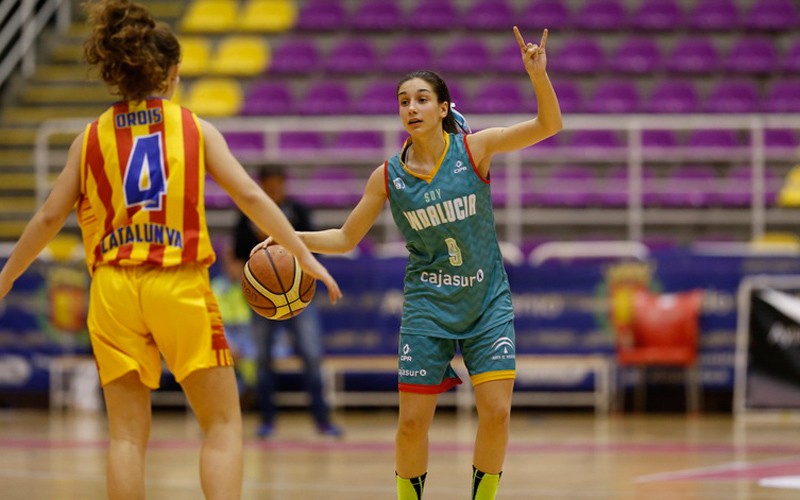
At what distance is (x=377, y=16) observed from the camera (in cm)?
1727

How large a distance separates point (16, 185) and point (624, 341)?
27.2ft

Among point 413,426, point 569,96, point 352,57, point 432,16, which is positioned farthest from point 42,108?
point 413,426

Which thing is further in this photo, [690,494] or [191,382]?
[690,494]

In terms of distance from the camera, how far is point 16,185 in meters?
15.9

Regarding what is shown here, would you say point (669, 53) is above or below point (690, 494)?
above

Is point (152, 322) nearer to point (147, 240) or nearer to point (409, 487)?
point (147, 240)

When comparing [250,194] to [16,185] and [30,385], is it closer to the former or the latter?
[30,385]

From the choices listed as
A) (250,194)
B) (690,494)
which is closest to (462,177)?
(250,194)

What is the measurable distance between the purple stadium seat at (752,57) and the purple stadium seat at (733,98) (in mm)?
219

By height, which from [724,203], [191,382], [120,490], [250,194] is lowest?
[120,490]

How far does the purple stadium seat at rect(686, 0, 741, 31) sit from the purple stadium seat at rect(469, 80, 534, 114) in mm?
2622

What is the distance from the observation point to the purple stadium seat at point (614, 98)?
15.4m

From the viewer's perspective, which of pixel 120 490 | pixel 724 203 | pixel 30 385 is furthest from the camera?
pixel 724 203

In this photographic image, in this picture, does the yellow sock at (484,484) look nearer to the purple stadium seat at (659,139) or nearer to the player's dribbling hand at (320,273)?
the player's dribbling hand at (320,273)
